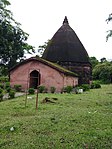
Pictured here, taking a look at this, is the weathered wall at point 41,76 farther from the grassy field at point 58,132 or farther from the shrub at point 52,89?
the grassy field at point 58,132

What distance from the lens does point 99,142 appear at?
21.0 feet

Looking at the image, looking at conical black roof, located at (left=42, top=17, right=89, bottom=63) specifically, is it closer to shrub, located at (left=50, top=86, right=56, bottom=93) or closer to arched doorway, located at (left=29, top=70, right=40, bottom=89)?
arched doorway, located at (left=29, top=70, right=40, bottom=89)

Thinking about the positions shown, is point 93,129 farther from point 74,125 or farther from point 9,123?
point 9,123

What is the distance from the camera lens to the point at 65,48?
31562 mm

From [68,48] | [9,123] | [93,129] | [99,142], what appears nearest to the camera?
[99,142]

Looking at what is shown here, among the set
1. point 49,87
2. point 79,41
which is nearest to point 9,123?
point 49,87

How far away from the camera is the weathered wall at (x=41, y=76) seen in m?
24.7

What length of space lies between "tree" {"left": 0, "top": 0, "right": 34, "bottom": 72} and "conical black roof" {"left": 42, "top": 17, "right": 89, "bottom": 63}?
4.73m

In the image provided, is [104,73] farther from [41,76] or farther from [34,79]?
[41,76]

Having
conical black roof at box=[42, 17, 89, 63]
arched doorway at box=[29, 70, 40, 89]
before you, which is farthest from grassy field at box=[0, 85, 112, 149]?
conical black roof at box=[42, 17, 89, 63]

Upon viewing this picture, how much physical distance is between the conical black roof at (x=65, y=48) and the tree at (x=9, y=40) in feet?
15.5

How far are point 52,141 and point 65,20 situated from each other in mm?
30318

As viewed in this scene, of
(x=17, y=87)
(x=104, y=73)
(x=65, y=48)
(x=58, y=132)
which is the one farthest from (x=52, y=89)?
(x=104, y=73)

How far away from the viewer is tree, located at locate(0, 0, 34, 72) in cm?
3291
